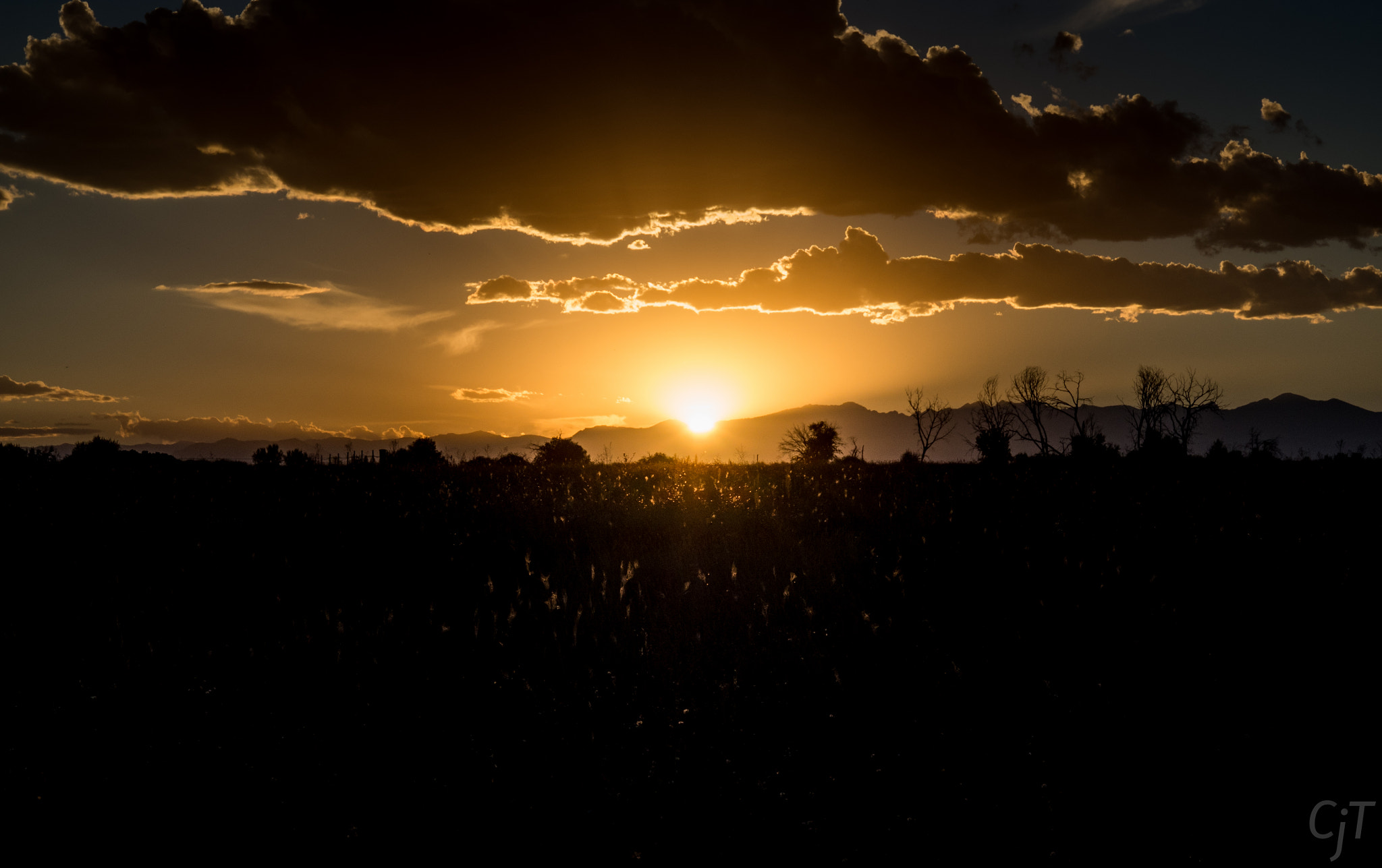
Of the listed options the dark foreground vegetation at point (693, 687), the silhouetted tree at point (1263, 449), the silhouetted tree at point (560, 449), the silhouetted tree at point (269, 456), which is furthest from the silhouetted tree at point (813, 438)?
the dark foreground vegetation at point (693, 687)

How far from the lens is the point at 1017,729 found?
12.5 feet

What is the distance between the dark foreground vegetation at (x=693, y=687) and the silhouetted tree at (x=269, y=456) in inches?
215

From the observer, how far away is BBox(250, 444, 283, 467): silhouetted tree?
13.8 meters

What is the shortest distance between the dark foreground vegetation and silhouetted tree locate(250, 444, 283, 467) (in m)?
5.47

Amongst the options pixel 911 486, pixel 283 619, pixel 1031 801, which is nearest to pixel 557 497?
pixel 283 619

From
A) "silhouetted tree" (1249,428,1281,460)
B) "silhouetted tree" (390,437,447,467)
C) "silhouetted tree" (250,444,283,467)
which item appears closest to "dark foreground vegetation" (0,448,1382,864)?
"silhouetted tree" (250,444,283,467)

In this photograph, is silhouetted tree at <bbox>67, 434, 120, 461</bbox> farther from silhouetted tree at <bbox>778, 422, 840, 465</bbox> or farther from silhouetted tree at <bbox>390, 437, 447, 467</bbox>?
silhouetted tree at <bbox>778, 422, 840, 465</bbox>

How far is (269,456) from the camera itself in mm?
16172

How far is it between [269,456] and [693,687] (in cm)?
1587

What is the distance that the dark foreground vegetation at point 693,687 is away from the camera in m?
3.10

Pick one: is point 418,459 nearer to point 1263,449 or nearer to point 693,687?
point 693,687

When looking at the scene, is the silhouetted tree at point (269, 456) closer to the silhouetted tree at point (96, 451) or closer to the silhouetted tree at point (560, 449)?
the silhouetted tree at point (96, 451)

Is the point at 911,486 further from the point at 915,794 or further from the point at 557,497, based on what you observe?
the point at 915,794
